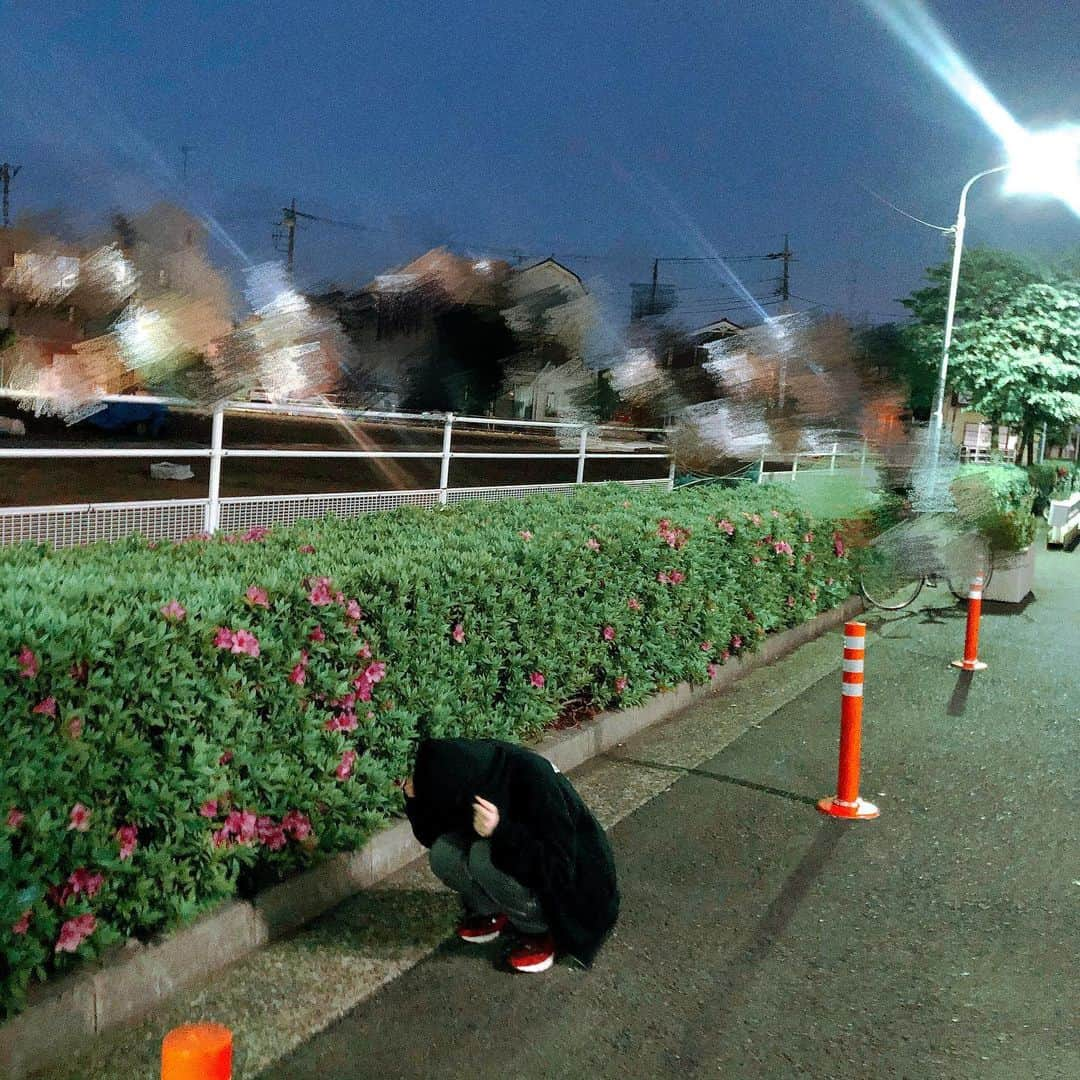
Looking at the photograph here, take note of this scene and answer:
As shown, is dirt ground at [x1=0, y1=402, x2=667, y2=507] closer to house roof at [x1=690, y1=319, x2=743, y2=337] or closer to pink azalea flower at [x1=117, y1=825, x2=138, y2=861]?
house roof at [x1=690, y1=319, x2=743, y2=337]

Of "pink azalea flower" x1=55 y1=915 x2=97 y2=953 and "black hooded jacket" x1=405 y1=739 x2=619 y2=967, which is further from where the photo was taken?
"black hooded jacket" x1=405 y1=739 x2=619 y2=967

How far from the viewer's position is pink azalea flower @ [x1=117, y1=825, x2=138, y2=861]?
2.72 metres

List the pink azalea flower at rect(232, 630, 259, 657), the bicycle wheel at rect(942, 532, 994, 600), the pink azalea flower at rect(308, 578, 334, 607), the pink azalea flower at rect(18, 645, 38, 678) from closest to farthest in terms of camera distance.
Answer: the pink azalea flower at rect(18, 645, 38, 678) → the pink azalea flower at rect(232, 630, 259, 657) → the pink azalea flower at rect(308, 578, 334, 607) → the bicycle wheel at rect(942, 532, 994, 600)

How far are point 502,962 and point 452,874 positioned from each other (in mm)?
310

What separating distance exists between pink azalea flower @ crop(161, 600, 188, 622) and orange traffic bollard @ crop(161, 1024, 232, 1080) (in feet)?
6.07

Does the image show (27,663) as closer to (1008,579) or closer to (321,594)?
(321,594)

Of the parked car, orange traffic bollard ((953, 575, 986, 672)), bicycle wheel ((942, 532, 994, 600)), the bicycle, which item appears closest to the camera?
the parked car

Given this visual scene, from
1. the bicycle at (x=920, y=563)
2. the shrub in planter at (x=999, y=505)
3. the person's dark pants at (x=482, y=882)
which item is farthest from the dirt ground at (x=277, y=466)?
the shrub in planter at (x=999, y=505)

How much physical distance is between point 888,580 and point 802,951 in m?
7.62

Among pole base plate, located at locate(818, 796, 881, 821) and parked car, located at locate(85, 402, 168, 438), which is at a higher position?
parked car, located at locate(85, 402, 168, 438)

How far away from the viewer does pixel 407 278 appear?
2.91m

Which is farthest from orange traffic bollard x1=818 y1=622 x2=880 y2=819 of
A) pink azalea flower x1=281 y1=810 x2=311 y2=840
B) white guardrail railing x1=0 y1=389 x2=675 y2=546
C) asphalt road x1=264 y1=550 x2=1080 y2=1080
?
pink azalea flower x1=281 y1=810 x2=311 y2=840

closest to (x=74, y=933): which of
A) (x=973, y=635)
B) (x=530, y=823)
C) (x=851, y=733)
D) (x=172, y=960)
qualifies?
(x=172, y=960)

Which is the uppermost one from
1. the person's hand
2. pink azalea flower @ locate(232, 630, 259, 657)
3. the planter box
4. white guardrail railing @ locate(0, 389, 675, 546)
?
white guardrail railing @ locate(0, 389, 675, 546)
